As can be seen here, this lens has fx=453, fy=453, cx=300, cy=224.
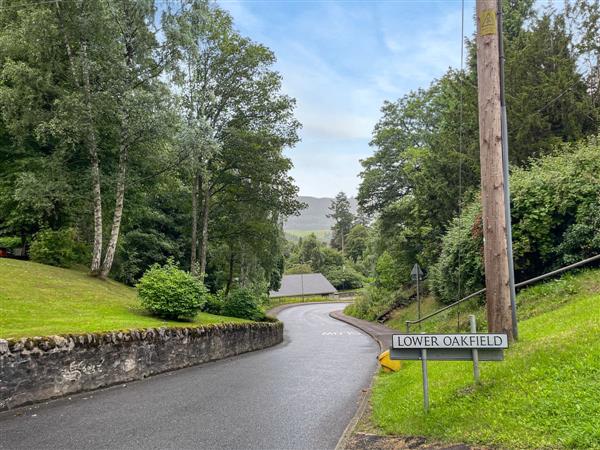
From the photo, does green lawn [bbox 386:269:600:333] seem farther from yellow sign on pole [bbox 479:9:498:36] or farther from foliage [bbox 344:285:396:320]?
foliage [bbox 344:285:396:320]

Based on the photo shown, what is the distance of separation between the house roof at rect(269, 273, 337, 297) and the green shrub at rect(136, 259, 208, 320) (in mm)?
59298

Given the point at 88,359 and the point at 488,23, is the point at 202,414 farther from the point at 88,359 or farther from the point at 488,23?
the point at 488,23

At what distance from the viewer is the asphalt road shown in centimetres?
589

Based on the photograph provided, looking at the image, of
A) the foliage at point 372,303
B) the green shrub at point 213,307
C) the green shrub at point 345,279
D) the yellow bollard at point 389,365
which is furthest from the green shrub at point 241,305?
the green shrub at point 345,279

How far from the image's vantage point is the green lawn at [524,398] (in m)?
4.14

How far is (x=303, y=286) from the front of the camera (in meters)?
76.6

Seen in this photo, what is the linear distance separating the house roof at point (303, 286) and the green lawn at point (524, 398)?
223 feet

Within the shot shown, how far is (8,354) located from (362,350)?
1341 centimetres

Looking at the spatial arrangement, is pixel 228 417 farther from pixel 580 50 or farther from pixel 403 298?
pixel 403 298

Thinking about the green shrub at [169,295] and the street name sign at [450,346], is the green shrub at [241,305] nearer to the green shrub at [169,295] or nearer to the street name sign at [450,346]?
the green shrub at [169,295]

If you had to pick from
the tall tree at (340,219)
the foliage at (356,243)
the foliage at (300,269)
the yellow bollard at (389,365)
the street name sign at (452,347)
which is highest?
the tall tree at (340,219)

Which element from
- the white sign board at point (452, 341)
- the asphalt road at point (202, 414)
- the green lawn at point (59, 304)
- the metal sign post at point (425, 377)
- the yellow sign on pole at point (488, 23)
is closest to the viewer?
A: the white sign board at point (452, 341)

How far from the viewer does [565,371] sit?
4.96m

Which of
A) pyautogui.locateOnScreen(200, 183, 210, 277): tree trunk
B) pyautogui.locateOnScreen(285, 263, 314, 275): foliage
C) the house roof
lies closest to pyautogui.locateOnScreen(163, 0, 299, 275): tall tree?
pyautogui.locateOnScreen(200, 183, 210, 277): tree trunk
